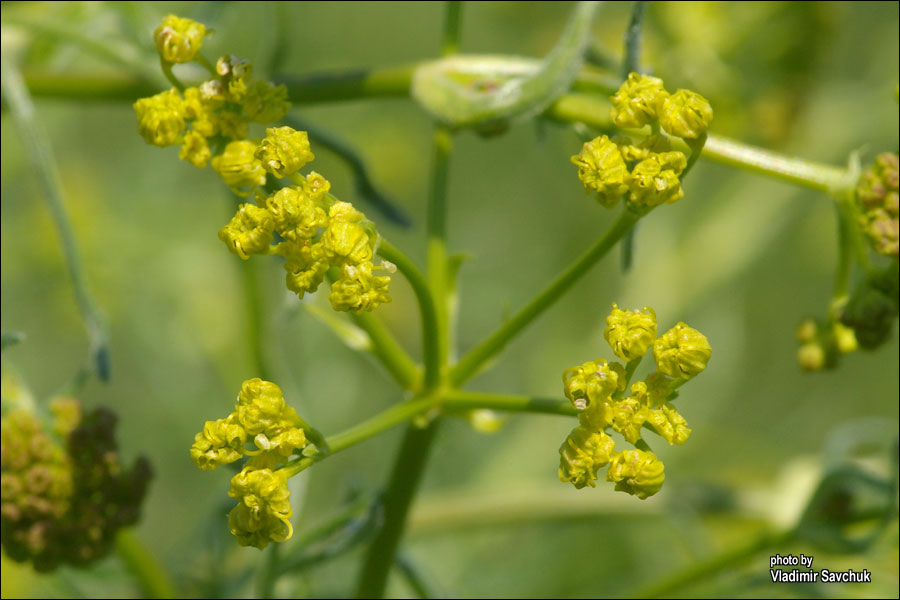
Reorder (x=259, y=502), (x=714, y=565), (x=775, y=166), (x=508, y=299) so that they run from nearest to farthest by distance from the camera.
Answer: (x=259, y=502)
(x=775, y=166)
(x=714, y=565)
(x=508, y=299)

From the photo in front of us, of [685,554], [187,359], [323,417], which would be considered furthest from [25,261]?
[685,554]

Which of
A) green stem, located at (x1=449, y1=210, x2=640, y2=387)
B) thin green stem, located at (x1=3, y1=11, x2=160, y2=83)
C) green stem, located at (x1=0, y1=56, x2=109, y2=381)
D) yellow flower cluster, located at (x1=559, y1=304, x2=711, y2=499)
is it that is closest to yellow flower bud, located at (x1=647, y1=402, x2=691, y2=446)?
yellow flower cluster, located at (x1=559, y1=304, x2=711, y2=499)

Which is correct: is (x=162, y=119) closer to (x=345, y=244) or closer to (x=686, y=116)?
(x=345, y=244)

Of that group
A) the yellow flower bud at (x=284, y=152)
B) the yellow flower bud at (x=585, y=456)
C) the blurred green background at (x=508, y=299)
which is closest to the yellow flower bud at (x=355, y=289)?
the yellow flower bud at (x=284, y=152)

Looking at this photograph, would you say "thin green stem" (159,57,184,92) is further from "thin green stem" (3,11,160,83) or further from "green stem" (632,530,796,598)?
"green stem" (632,530,796,598)

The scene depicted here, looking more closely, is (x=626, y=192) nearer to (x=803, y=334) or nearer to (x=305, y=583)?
(x=803, y=334)

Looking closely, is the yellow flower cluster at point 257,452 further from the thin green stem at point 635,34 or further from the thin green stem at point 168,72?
the thin green stem at point 635,34

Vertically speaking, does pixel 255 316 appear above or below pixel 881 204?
below

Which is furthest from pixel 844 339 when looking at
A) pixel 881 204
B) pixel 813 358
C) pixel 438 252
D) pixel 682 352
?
pixel 438 252
